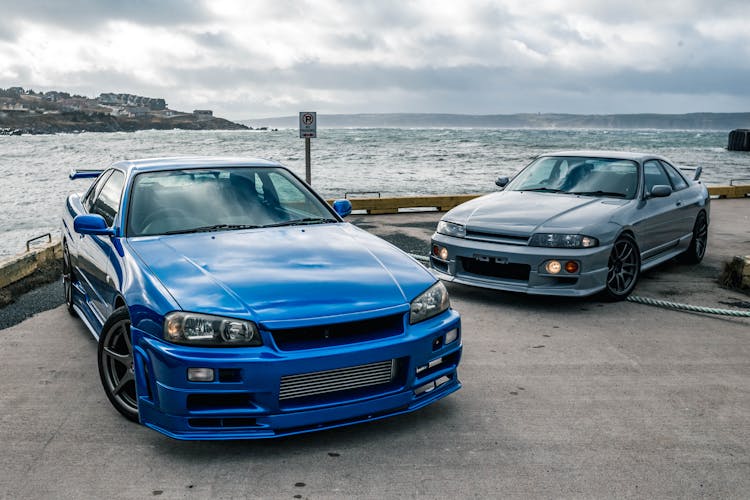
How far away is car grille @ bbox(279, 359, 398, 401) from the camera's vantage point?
3.23m

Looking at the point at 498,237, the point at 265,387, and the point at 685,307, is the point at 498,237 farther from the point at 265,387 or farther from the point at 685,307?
the point at 265,387

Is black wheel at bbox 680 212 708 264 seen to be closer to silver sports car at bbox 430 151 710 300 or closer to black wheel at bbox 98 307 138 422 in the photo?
silver sports car at bbox 430 151 710 300

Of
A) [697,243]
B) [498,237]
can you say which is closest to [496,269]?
[498,237]

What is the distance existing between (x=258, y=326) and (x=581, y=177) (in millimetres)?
5279

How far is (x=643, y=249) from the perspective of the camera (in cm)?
707

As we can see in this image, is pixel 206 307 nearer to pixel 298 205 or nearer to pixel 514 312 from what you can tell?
pixel 298 205

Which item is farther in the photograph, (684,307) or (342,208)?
(684,307)

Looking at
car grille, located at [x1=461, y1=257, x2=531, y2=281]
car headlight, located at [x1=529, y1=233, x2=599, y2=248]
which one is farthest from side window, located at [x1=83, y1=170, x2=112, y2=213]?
car headlight, located at [x1=529, y1=233, x2=599, y2=248]

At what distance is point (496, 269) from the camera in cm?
651

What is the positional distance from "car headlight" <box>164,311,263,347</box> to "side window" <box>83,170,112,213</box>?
2678mm

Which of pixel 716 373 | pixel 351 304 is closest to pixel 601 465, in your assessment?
pixel 351 304

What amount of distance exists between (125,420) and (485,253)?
3724 mm

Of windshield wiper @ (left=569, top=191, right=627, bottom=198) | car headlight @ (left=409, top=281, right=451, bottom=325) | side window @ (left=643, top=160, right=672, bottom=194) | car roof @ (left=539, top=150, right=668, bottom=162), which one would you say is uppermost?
car roof @ (left=539, top=150, right=668, bottom=162)

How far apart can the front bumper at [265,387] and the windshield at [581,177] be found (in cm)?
450
